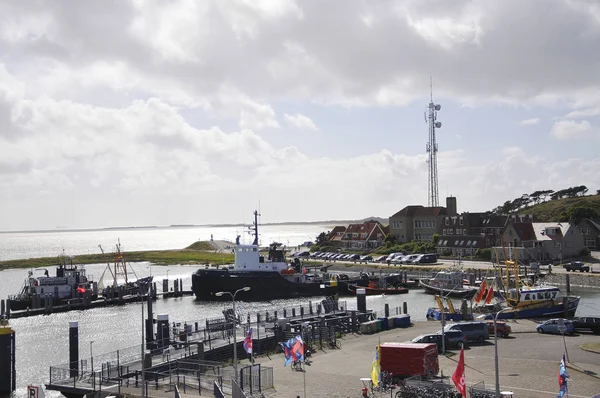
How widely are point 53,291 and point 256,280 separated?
24465mm

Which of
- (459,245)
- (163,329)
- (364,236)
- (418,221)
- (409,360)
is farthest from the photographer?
(364,236)

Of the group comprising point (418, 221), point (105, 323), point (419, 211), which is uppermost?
point (419, 211)

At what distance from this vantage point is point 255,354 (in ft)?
123

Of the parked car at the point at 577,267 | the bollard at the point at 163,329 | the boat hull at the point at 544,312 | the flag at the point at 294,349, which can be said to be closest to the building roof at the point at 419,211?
the parked car at the point at 577,267

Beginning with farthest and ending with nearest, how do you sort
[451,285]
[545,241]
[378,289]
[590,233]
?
[590,233] → [545,241] → [378,289] → [451,285]

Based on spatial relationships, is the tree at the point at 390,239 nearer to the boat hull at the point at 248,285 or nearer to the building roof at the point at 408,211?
the building roof at the point at 408,211

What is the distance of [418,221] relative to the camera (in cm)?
12656

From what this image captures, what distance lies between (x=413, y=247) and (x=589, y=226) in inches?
1219

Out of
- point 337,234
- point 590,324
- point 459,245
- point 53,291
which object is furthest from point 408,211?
point 590,324

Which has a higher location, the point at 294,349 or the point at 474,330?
the point at 294,349

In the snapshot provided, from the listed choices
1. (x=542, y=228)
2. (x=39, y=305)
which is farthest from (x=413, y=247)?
(x=39, y=305)

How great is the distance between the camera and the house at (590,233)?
106m

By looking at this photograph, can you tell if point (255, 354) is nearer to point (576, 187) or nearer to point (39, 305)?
point (39, 305)

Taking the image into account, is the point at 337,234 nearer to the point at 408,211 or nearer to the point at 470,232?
the point at 408,211
